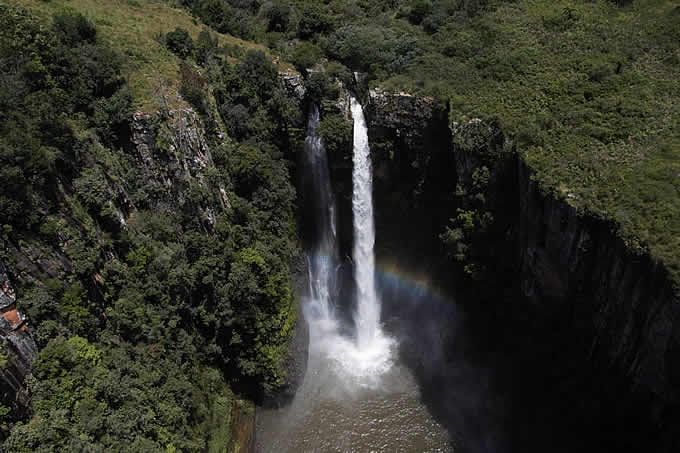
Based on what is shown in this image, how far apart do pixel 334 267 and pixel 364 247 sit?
3.32 metres

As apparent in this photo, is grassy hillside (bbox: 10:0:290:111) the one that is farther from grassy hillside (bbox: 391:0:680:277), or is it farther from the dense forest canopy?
grassy hillside (bbox: 391:0:680:277)

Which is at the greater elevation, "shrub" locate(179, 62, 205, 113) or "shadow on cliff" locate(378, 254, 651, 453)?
"shrub" locate(179, 62, 205, 113)

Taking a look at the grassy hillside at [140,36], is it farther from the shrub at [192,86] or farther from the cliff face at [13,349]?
the cliff face at [13,349]

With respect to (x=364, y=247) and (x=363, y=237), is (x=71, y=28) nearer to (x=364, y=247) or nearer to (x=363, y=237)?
(x=363, y=237)

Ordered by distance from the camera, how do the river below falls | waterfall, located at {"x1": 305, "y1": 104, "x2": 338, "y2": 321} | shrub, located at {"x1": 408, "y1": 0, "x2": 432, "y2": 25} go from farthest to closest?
1. shrub, located at {"x1": 408, "y1": 0, "x2": 432, "y2": 25}
2. waterfall, located at {"x1": 305, "y1": 104, "x2": 338, "y2": 321}
3. the river below falls

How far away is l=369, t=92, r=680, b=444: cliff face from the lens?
17.4 metres

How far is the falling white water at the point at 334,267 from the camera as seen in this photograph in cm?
3198

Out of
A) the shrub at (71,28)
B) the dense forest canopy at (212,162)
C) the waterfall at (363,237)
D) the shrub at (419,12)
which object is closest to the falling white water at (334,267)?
the waterfall at (363,237)

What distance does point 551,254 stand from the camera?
22.3 m

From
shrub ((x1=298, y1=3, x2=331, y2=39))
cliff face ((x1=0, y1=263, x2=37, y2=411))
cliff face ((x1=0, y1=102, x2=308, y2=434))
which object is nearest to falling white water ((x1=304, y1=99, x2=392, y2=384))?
cliff face ((x1=0, y1=102, x2=308, y2=434))

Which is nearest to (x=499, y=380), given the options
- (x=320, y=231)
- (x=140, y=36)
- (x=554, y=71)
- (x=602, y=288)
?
(x=602, y=288)

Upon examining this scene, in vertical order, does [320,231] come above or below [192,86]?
below

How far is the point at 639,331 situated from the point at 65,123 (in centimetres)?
2895

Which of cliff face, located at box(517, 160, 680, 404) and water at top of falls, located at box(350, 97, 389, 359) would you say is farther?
A: water at top of falls, located at box(350, 97, 389, 359)
